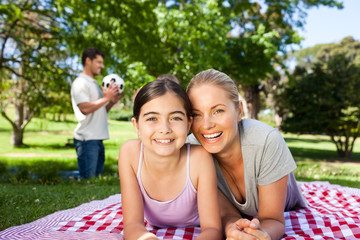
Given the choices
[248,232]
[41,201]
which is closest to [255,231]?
[248,232]

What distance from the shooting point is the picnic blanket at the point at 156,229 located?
2252 mm

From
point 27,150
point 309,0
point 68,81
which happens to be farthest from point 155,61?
point 309,0

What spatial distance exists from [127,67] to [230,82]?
7208 millimetres

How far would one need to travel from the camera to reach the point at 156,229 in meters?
2.54

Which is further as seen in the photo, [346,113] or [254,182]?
[346,113]

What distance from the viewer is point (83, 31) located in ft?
28.4

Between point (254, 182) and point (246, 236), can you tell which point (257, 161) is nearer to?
point (254, 182)

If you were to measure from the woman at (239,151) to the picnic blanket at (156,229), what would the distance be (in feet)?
0.89

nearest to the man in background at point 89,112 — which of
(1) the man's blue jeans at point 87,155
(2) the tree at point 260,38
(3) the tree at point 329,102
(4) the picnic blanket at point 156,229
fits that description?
(1) the man's blue jeans at point 87,155

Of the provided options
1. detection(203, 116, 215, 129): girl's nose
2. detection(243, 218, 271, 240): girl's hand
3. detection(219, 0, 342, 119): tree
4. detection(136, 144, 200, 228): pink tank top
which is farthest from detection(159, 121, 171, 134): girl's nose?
detection(219, 0, 342, 119): tree

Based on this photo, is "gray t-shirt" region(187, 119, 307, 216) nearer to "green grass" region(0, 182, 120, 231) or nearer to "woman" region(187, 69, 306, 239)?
"woman" region(187, 69, 306, 239)

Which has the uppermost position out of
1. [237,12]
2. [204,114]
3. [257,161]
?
[237,12]

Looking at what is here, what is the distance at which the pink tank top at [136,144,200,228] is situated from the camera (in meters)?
2.23

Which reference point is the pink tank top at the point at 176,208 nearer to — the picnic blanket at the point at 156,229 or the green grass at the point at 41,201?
the picnic blanket at the point at 156,229
